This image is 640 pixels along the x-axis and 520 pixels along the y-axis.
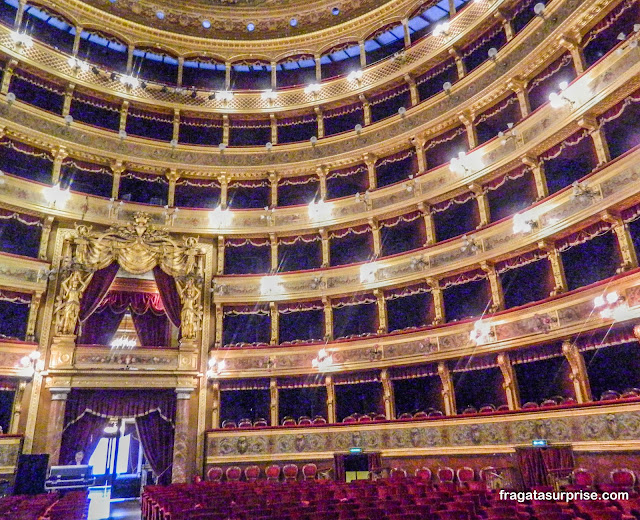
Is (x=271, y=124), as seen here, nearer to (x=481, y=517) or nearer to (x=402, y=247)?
(x=402, y=247)

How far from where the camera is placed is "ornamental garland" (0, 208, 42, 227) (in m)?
16.5

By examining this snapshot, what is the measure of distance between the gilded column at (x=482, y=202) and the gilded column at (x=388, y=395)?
5.91 metres

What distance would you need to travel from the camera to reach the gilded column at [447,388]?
15271 millimetres

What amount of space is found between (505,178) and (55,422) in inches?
630

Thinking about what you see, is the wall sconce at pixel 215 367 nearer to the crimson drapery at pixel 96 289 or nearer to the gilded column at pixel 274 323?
the gilded column at pixel 274 323

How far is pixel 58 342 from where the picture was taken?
1559 centimetres

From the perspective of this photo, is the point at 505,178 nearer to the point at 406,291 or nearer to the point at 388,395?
the point at 406,291

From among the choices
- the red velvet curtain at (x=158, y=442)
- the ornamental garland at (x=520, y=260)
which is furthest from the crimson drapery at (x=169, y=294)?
the ornamental garland at (x=520, y=260)

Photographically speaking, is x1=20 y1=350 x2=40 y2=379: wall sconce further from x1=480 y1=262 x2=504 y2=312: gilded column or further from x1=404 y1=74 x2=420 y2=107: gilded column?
x1=404 y1=74 x2=420 y2=107: gilded column

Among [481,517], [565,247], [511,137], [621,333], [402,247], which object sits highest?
[511,137]

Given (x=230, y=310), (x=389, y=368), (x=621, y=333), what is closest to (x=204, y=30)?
(x=230, y=310)

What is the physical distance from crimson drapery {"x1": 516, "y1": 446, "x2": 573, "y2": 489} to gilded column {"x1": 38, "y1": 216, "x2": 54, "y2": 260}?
15953mm

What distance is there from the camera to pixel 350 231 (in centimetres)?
1922

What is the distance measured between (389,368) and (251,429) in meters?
5.02
